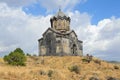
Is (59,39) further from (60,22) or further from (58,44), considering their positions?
(60,22)

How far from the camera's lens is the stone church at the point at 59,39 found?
59.1 metres

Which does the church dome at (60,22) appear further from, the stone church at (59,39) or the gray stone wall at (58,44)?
the gray stone wall at (58,44)

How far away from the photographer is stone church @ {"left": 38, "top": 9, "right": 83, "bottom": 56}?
2325 inches

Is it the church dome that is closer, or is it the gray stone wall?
the gray stone wall

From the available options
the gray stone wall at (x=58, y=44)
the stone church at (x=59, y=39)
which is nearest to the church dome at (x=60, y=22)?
the stone church at (x=59, y=39)

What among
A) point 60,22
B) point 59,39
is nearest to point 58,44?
point 59,39

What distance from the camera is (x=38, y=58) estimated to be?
181ft

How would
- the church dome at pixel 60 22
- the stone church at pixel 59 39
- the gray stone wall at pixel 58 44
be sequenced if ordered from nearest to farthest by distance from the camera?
the gray stone wall at pixel 58 44
the stone church at pixel 59 39
the church dome at pixel 60 22

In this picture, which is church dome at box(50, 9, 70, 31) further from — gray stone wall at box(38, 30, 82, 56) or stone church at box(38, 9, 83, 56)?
gray stone wall at box(38, 30, 82, 56)

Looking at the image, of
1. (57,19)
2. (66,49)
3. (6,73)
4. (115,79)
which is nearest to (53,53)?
(66,49)

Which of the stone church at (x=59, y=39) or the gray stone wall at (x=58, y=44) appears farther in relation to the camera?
the stone church at (x=59, y=39)

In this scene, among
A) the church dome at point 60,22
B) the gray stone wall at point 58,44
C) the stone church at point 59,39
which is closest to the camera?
the gray stone wall at point 58,44

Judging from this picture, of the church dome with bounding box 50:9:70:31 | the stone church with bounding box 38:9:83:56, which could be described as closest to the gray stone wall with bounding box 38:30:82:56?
the stone church with bounding box 38:9:83:56

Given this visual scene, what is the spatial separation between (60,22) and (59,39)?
13.5 ft
